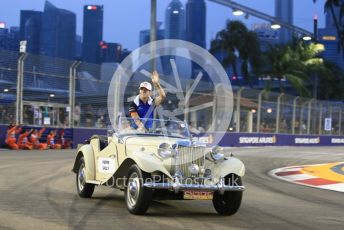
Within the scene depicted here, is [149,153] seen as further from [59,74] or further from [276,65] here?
[276,65]

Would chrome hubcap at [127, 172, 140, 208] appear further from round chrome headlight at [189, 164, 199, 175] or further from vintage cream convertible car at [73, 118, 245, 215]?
round chrome headlight at [189, 164, 199, 175]

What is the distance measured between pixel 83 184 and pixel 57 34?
67721 mm

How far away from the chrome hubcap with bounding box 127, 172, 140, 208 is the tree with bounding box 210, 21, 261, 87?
5018 centimetres

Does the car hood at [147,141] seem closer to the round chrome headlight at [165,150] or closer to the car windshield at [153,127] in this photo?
the round chrome headlight at [165,150]

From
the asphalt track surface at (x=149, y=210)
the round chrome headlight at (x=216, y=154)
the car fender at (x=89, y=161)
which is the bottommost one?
the asphalt track surface at (x=149, y=210)

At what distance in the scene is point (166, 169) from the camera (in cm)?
823

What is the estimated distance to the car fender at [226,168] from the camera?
27.6ft

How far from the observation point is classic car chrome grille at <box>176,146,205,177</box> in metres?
8.31

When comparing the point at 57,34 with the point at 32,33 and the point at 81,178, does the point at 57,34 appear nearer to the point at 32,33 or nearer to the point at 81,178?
the point at 32,33

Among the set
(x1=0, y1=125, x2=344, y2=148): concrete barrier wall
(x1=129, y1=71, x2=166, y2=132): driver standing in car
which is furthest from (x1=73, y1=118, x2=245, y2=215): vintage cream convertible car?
(x1=0, y1=125, x2=344, y2=148): concrete barrier wall

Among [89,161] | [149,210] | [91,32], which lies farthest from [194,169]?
[91,32]

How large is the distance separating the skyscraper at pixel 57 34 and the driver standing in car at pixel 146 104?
60.2m

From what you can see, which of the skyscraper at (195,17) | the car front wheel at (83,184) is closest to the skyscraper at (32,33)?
the skyscraper at (195,17)

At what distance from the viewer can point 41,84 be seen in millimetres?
25656
